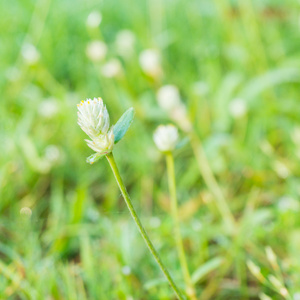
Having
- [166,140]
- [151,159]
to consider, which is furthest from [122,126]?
[151,159]

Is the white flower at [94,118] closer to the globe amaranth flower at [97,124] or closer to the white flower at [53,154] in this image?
the globe amaranth flower at [97,124]

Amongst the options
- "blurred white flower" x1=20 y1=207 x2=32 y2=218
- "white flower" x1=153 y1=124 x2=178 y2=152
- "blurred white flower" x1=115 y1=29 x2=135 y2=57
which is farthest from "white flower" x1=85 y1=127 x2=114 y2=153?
"blurred white flower" x1=115 y1=29 x2=135 y2=57

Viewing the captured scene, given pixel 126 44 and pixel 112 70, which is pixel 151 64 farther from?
pixel 126 44

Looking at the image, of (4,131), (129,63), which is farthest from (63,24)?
(4,131)

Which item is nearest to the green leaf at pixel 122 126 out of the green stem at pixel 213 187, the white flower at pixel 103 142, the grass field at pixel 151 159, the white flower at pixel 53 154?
the white flower at pixel 103 142

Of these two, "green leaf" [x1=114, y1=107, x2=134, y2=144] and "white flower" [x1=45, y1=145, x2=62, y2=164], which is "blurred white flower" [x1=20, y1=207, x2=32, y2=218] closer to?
"white flower" [x1=45, y1=145, x2=62, y2=164]

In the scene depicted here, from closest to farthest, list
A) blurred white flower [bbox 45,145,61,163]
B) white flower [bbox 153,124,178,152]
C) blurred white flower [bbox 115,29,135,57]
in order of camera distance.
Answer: white flower [bbox 153,124,178,152] < blurred white flower [bbox 45,145,61,163] < blurred white flower [bbox 115,29,135,57]
